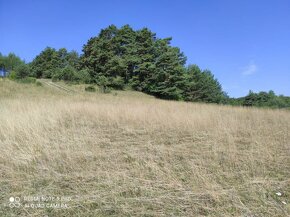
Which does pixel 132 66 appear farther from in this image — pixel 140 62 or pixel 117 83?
pixel 117 83

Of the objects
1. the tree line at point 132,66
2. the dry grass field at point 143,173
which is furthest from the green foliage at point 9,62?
the dry grass field at point 143,173

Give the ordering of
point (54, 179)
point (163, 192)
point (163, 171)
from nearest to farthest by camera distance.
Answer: point (163, 192) → point (54, 179) → point (163, 171)

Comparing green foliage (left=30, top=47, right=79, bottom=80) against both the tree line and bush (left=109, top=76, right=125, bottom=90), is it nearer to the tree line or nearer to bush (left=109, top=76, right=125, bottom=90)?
the tree line

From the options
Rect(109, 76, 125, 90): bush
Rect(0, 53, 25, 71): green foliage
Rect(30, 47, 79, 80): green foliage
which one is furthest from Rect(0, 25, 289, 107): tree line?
Rect(0, 53, 25, 71): green foliage

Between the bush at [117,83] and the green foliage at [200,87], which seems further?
the green foliage at [200,87]

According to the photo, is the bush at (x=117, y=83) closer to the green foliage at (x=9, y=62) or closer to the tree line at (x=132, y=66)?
the tree line at (x=132, y=66)

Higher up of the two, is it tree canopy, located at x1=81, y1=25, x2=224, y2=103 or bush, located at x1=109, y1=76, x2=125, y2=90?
tree canopy, located at x1=81, y1=25, x2=224, y2=103

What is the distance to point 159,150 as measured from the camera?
3.99 meters

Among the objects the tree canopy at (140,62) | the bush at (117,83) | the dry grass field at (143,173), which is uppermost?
the tree canopy at (140,62)

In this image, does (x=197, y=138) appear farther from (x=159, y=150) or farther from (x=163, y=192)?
(x=163, y=192)

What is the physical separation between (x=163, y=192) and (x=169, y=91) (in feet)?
102

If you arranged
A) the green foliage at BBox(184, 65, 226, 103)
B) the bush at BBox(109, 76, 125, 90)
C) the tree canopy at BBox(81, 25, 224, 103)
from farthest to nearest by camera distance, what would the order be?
1. the green foliage at BBox(184, 65, 226, 103)
2. the tree canopy at BBox(81, 25, 224, 103)
3. the bush at BBox(109, 76, 125, 90)

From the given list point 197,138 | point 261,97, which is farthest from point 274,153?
point 261,97

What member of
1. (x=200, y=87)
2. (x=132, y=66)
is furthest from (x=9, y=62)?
(x=200, y=87)
